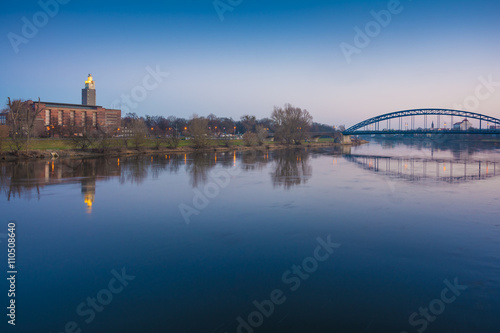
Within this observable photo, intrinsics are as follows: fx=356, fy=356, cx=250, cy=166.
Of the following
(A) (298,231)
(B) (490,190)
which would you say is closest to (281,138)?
(B) (490,190)

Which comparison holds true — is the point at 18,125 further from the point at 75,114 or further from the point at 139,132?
the point at 75,114

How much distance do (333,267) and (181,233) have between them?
5.09m

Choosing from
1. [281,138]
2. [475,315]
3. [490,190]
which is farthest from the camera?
[281,138]

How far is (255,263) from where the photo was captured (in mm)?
8664

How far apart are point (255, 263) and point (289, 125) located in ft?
260

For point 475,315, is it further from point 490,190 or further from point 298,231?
point 490,190

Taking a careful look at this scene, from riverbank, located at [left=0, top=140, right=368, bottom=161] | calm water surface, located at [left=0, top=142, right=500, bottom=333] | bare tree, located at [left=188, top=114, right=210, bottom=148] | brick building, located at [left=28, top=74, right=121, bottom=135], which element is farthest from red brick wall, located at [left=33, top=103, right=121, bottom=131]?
calm water surface, located at [left=0, top=142, right=500, bottom=333]

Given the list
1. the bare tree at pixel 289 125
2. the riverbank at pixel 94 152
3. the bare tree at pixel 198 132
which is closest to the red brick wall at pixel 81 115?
the bare tree at pixel 289 125

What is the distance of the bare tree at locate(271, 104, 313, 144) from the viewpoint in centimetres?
8675

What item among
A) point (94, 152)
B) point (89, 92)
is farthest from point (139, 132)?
point (89, 92)

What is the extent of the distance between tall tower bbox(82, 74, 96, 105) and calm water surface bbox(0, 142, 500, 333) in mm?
183956

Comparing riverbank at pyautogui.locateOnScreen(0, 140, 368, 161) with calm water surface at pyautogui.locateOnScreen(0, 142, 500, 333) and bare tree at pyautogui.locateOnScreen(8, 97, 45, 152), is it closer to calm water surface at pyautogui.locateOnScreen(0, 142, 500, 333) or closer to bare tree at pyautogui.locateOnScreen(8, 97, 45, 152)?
bare tree at pyautogui.locateOnScreen(8, 97, 45, 152)

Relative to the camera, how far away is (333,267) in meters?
8.41

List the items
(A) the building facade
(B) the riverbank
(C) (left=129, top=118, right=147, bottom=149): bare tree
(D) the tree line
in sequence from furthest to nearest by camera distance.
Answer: (A) the building facade < (C) (left=129, top=118, right=147, bottom=149): bare tree < (D) the tree line < (B) the riverbank
